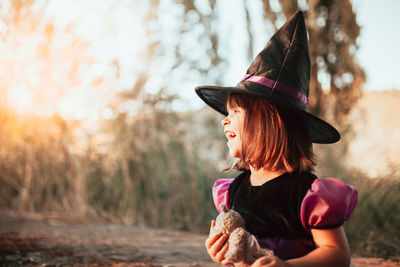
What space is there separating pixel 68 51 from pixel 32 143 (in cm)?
153

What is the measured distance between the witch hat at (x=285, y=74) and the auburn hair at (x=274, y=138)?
67mm

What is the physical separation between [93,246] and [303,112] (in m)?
2.19

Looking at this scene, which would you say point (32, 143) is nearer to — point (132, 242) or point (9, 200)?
point (9, 200)

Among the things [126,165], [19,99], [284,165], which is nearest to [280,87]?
[284,165]

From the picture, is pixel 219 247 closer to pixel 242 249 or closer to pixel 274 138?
pixel 242 249

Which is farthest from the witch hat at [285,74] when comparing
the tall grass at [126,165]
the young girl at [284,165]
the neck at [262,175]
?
the tall grass at [126,165]

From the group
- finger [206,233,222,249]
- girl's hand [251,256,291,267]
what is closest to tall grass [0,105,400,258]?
finger [206,233,222,249]

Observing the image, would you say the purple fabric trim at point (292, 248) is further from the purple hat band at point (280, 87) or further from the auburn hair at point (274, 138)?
the purple hat band at point (280, 87)

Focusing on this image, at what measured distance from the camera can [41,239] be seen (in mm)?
2951

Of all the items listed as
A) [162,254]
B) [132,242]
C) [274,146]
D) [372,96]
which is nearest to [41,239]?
[132,242]

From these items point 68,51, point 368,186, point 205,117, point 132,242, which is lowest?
point 132,242

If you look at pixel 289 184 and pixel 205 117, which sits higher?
pixel 205 117

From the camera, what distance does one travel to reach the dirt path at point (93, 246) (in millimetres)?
2289

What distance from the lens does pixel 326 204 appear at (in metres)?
1.15
